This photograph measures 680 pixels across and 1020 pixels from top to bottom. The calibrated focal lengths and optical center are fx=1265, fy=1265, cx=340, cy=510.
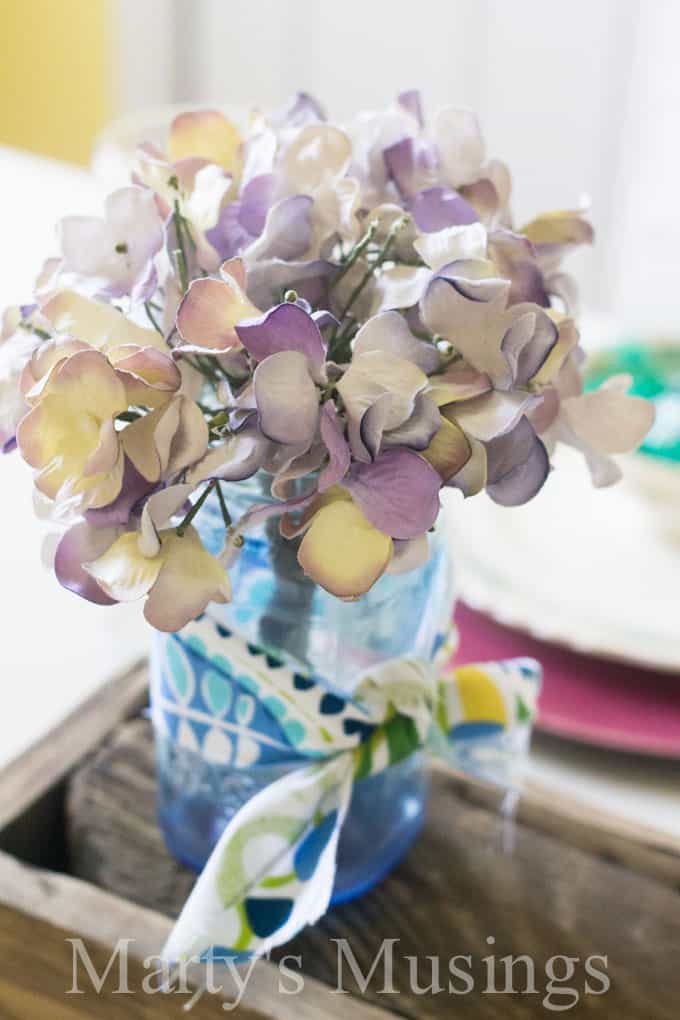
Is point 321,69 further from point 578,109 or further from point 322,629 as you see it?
point 322,629

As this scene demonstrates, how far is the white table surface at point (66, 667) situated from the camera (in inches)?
22.5

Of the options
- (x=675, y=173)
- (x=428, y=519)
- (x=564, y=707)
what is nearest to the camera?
(x=428, y=519)

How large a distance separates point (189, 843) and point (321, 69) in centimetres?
162

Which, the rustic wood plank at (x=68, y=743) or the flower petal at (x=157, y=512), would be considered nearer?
the flower petal at (x=157, y=512)

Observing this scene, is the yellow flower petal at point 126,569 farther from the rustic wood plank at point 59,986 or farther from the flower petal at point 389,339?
the rustic wood plank at point 59,986

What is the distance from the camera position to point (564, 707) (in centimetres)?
60

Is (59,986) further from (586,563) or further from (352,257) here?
(586,563)

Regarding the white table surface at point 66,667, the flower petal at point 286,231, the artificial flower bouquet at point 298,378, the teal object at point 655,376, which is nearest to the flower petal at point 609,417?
the artificial flower bouquet at point 298,378

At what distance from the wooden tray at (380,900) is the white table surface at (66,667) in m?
0.03

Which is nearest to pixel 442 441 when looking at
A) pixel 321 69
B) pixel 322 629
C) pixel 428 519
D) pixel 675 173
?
pixel 428 519

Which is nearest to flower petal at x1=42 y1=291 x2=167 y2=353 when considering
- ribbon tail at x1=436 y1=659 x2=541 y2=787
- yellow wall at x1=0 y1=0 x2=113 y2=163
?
ribbon tail at x1=436 y1=659 x2=541 y2=787

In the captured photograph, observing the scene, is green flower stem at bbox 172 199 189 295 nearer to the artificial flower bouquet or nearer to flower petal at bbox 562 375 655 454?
the artificial flower bouquet

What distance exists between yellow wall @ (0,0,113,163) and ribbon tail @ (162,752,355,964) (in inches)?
68.4

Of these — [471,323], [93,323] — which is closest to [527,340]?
[471,323]
